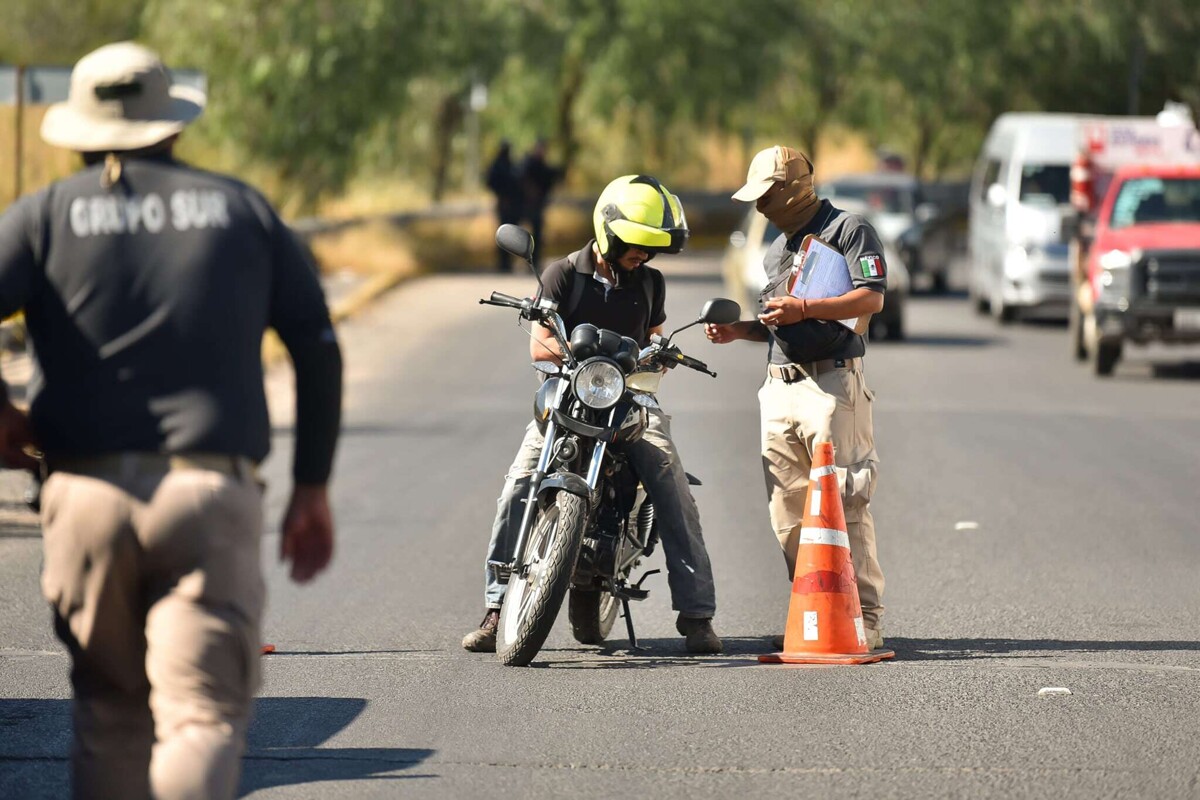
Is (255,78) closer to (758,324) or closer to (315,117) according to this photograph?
(315,117)

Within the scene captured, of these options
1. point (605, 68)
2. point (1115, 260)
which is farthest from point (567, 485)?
point (605, 68)

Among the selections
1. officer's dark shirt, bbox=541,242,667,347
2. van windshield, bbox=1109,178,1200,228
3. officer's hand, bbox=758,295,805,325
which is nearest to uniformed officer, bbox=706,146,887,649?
officer's hand, bbox=758,295,805,325

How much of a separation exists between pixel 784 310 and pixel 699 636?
1.22 meters

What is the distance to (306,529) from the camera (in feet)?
13.8

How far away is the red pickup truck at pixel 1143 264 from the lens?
19828 millimetres

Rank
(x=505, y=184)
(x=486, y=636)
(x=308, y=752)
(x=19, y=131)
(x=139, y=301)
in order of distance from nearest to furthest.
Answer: (x=139, y=301)
(x=308, y=752)
(x=486, y=636)
(x=19, y=131)
(x=505, y=184)

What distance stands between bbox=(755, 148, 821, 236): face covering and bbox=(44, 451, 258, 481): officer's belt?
12.5 feet

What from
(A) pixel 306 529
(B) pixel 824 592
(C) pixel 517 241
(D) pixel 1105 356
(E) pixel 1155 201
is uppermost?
(C) pixel 517 241

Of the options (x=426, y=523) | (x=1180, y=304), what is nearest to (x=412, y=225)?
(x=1180, y=304)

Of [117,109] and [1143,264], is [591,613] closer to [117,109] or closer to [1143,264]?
[117,109]

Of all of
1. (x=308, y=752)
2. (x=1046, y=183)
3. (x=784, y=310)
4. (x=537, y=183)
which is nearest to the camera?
(x=308, y=752)

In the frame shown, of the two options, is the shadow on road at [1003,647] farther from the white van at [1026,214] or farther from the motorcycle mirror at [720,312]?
the white van at [1026,214]

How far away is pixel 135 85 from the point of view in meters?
4.19

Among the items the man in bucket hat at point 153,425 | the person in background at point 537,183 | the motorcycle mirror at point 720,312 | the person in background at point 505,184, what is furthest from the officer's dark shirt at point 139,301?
the person in background at point 537,183
